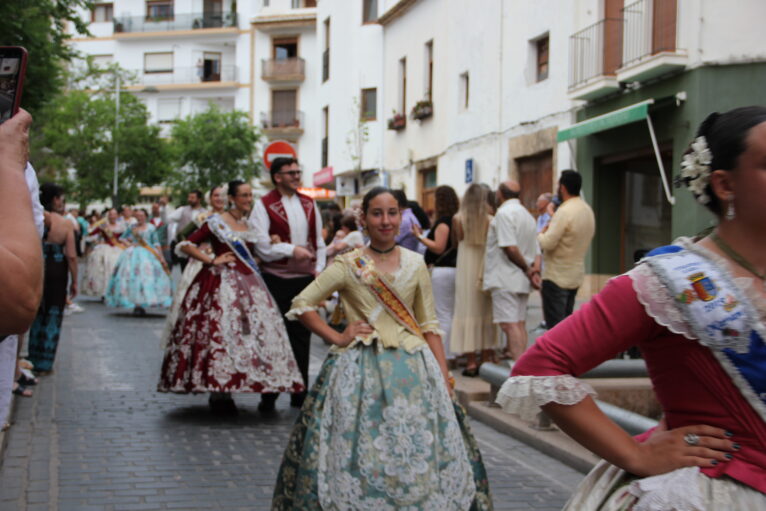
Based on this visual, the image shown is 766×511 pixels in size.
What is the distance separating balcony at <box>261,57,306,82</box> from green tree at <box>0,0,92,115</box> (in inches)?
1526

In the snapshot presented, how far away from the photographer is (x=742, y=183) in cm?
206

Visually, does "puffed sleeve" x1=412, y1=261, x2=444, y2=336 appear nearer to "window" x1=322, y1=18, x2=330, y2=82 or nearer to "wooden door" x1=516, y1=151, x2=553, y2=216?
"wooden door" x1=516, y1=151, x2=553, y2=216

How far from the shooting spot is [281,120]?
180 feet

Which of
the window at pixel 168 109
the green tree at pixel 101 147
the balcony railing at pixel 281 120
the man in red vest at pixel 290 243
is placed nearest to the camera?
the man in red vest at pixel 290 243

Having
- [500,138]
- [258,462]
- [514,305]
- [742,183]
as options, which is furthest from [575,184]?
[500,138]

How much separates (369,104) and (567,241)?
23841 millimetres

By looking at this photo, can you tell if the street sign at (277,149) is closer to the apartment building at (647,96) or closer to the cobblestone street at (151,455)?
the apartment building at (647,96)

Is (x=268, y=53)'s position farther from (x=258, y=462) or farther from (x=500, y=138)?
(x=258, y=462)

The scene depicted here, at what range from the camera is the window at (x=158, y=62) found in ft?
202

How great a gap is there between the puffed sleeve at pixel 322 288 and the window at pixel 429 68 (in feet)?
73.5

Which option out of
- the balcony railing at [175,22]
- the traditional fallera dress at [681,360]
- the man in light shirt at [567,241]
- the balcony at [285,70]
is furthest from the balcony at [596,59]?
the balcony railing at [175,22]

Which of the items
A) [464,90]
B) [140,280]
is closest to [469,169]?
[464,90]

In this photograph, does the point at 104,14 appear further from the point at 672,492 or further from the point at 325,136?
the point at 672,492

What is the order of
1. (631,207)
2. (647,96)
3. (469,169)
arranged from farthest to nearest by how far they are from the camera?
(469,169)
(631,207)
(647,96)
